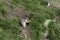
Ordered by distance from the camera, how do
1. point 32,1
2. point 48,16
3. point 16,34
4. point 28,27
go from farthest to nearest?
point 32,1 → point 48,16 → point 28,27 → point 16,34

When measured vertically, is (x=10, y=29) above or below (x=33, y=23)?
below

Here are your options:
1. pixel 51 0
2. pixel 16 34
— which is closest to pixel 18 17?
pixel 16 34

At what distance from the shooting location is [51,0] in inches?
366

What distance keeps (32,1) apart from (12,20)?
1811 mm

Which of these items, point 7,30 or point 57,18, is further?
point 57,18

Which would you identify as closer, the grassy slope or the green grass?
the green grass

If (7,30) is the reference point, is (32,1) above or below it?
above

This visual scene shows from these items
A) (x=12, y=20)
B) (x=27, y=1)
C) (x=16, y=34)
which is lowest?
(x=16, y=34)

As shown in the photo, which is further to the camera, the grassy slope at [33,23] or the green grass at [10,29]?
the grassy slope at [33,23]

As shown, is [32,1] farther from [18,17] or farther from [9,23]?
[9,23]

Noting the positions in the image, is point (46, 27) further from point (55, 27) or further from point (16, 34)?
point (16, 34)

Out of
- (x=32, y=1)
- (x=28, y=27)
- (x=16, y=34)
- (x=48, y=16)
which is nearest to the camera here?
(x=16, y=34)

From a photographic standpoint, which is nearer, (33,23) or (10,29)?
(10,29)

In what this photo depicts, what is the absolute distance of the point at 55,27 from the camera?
784cm
